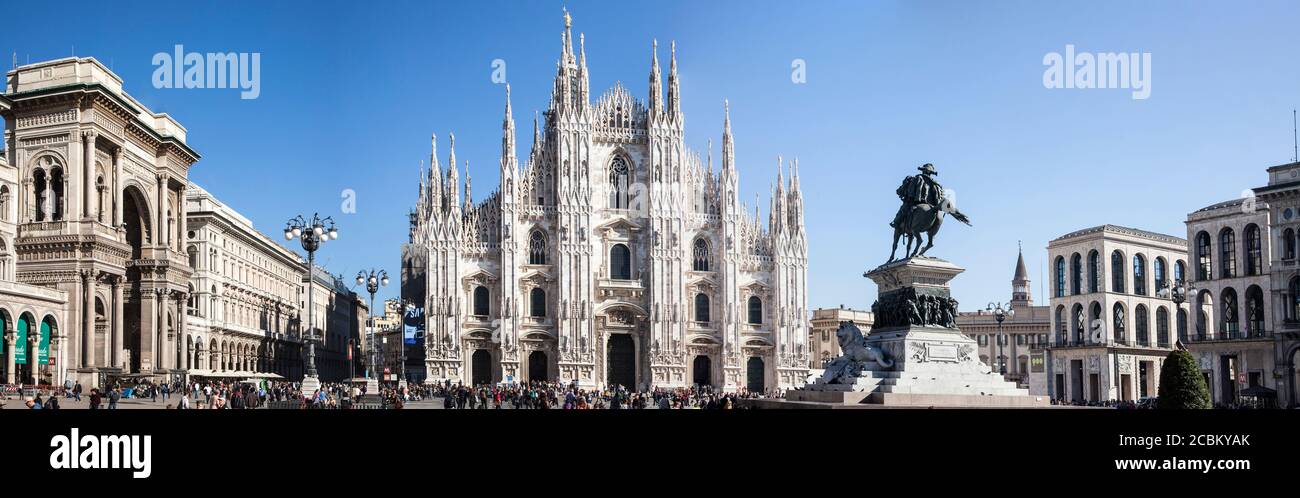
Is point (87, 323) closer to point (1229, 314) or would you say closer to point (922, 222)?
point (922, 222)

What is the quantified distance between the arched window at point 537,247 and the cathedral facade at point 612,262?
8 cm

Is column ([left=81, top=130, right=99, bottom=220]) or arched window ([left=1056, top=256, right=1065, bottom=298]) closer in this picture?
column ([left=81, top=130, right=99, bottom=220])

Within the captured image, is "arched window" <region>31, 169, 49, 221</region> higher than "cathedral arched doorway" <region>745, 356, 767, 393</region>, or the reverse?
"arched window" <region>31, 169, 49, 221</region>

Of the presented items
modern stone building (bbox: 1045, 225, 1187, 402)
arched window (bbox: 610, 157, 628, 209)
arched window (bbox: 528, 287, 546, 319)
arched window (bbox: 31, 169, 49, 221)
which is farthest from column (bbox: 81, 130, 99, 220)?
modern stone building (bbox: 1045, 225, 1187, 402)

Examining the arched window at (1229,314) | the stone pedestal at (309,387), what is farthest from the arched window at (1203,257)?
the stone pedestal at (309,387)

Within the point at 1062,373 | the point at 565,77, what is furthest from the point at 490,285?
the point at 1062,373

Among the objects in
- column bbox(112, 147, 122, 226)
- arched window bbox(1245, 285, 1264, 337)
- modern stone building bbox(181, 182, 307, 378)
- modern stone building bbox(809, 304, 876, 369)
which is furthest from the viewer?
modern stone building bbox(809, 304, 876, 369)

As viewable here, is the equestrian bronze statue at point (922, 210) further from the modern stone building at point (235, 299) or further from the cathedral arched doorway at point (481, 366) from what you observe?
the cathedral arched doorway at point (481, 366)

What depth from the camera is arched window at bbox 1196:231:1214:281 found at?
200 ft

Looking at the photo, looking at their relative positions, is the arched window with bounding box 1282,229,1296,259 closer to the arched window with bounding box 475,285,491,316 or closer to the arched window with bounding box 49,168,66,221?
the arched window with bounding box 475,285,491,316

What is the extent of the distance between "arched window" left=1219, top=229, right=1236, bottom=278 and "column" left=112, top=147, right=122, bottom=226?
52.8 metres
